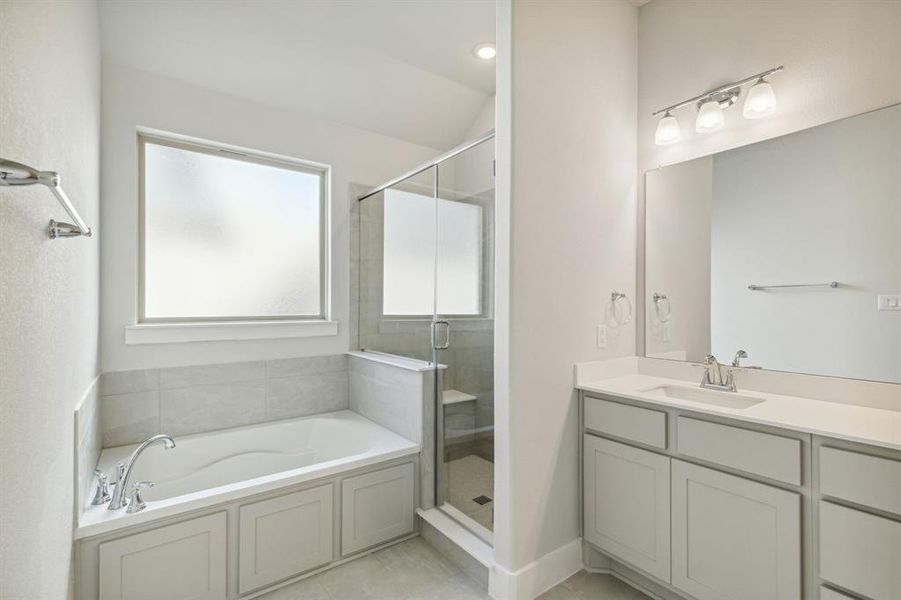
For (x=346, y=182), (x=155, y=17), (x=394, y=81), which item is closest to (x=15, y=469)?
(x=155, y=17)

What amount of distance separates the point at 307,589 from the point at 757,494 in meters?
1.90

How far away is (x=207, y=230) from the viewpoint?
112 inches

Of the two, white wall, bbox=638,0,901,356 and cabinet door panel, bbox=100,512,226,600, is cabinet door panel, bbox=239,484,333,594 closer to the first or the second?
cabinet door panel, bbox=100,512,226,600

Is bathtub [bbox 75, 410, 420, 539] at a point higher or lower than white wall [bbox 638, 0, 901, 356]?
lower

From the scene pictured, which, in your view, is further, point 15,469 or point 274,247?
point 274,247

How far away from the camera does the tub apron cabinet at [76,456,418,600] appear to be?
1688 millimetres

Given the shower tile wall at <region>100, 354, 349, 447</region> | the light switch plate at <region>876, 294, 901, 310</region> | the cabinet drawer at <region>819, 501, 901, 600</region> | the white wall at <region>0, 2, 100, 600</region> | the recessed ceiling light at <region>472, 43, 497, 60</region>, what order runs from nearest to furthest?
1. the white wall at <region>0, 2, 100, 600</region>
2. the cabinet drawer at <region>819, 501, 901, 600</region>
3. the light switch plate at <region>876, 294, 901, 310</region>
4. the shower tile wall at <region>100, 354, 349, 447</region>
5. the recessed ceiling light at <region>472, 43, 497, 60</region>

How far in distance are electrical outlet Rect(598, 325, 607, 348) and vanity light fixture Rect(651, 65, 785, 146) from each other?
1002mm

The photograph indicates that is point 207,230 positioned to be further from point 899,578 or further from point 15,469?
point 899,578

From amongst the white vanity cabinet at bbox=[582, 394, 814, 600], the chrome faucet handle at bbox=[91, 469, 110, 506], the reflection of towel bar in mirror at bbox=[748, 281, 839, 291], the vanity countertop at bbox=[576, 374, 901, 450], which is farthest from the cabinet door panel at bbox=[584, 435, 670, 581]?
the chrome faucet handle at bbox=[91, 469, 110, 506]

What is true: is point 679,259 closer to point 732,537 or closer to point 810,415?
point 810,415

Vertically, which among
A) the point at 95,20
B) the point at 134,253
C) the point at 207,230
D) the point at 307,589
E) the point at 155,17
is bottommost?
the point at 307,589

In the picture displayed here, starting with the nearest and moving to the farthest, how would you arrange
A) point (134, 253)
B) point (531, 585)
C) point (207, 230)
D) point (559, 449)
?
point (531, 585) < point (559, 449) < point (134, 253) < point (207, 230)

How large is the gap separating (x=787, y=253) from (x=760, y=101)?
67 cm
